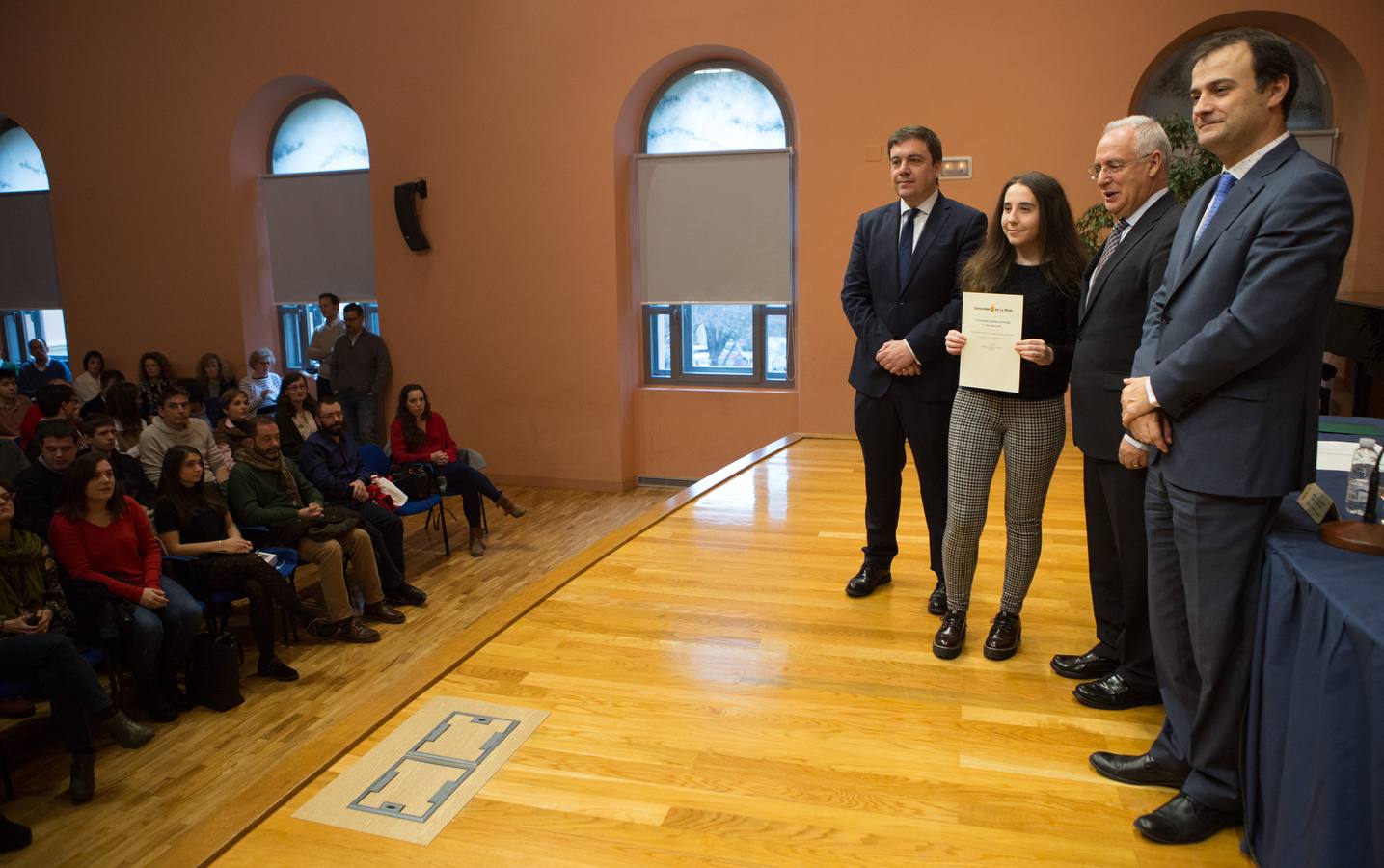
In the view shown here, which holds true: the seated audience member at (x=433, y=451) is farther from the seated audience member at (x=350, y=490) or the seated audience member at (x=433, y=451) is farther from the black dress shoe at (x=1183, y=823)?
the black dress shoe at (x=1183, y=823)

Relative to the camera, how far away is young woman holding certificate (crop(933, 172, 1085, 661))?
2264mm

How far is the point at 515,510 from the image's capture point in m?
6.17

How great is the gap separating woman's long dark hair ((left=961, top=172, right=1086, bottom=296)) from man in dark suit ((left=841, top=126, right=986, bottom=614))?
9.1 inches

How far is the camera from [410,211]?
718 cm

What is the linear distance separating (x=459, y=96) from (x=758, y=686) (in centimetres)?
584

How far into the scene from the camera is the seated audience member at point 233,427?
5.06m

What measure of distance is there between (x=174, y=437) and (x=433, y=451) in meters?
1.44

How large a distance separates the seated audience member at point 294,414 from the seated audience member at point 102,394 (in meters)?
1.83

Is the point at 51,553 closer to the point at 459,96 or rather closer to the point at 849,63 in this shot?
the point at 459,96

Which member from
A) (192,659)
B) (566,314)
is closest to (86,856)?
(192,659)

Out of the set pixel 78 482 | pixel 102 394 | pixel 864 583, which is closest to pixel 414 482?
pixel 78 482

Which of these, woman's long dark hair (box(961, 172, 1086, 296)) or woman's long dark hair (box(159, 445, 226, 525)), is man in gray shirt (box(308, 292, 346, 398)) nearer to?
woman's long dark hair (box(159, 445, 226, 525))

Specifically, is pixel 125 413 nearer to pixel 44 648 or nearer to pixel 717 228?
pixel 44 648

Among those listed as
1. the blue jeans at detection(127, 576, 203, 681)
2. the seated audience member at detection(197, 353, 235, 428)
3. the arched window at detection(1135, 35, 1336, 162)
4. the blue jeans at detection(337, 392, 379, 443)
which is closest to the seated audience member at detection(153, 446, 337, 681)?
the blue jeans at detection(127, 576, 203, 681)
